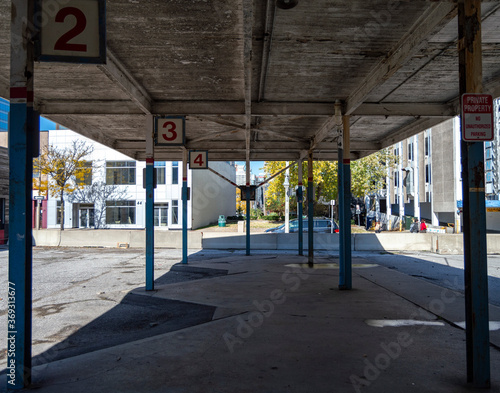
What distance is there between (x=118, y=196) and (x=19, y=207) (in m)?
35.1

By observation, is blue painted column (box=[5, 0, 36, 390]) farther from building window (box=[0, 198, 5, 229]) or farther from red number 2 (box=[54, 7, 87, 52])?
building window (box=[0, 198, 5, 229])

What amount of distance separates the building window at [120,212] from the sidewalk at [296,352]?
30.1 metres

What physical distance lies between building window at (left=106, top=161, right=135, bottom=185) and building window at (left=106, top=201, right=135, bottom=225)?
195 centimetres

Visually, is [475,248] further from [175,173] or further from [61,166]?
[175,173]

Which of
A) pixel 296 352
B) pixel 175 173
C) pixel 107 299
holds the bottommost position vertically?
pixel 107 299

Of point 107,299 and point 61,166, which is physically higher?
point 61,166

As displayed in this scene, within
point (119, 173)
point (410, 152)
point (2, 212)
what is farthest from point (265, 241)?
point (410, 152)

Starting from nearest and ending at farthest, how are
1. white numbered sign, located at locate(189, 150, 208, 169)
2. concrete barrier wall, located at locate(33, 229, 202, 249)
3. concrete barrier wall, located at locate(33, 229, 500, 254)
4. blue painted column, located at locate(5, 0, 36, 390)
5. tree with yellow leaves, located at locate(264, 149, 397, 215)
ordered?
blue painted column, located at locate(5, 0, 36, 390) < white numbered sign, located at locate(189, 150, 208, 169) < concrete barrier wall, located at locate(33, 229, 500, 254) < concrete barrier wall, located at locate(33, 229, 202, 249) < tree with yellow leaves, located at locate(264, 149, 397, 215)

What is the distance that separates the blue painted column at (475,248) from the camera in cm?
408

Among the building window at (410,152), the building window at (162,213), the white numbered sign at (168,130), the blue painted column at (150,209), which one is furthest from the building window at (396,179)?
the blue painted column at (150,209)

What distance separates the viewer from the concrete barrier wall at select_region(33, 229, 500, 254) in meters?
19.4

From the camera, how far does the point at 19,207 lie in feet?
13.4

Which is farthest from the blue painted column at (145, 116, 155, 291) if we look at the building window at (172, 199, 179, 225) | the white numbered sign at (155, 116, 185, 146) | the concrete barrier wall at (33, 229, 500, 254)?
the building window at (172, 199, 179, 225)

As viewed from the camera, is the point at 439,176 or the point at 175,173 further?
the point at 439,176
